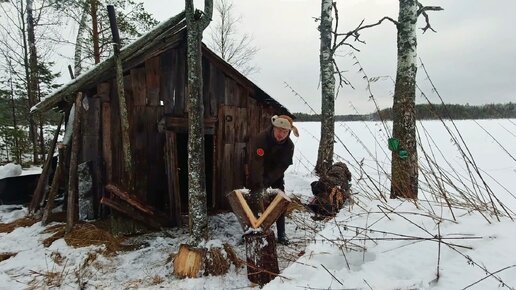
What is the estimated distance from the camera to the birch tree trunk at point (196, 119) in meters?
4.34

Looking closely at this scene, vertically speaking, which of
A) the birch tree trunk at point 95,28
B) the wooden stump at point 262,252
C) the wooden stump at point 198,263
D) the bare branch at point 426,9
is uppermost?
the birch tree trunk at point 95,28

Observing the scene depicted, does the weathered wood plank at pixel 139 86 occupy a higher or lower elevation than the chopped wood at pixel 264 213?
higher

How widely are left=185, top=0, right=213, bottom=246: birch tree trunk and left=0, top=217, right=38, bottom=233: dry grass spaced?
12.8ft

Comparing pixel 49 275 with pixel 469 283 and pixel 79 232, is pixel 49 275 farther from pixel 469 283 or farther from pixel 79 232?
pixel 469 283

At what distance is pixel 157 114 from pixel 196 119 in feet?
6.68

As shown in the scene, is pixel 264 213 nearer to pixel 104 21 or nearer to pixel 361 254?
pixel 361 254

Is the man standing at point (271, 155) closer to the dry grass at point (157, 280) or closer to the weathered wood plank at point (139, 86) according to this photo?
the dry grass at point (157, 280)

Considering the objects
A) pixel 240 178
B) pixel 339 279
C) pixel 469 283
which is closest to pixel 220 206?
pixel 240 178

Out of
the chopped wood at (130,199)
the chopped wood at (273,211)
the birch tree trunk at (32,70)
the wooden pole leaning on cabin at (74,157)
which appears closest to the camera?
the chopped wood at (273,211)

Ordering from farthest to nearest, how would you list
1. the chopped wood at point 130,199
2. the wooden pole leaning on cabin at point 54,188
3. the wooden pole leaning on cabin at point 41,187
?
1. the wooden pole leaning on cabin at point 41,187
2. the wooden pole leaning on cabin at point 54,188
3. the chopped wood at point 130,199

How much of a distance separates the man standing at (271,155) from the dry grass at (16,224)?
4593 millimetres

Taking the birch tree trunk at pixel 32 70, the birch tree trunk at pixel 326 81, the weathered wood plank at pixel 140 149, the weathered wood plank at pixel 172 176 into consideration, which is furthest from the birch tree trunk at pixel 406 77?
the birch tree trunk at pixel 32 70

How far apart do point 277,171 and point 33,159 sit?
55.8ft

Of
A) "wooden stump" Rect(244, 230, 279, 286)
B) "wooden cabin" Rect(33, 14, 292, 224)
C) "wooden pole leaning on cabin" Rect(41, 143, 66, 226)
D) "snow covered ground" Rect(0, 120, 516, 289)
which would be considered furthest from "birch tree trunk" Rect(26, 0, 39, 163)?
"wooden stump" Rect(244, 230, 279, 286)
